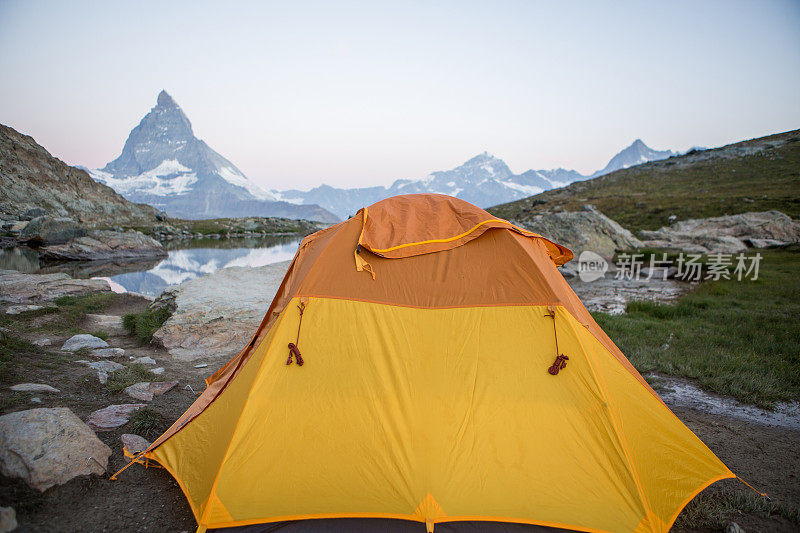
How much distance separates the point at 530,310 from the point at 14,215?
192 feet

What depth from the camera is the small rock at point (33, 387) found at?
5.11 metres

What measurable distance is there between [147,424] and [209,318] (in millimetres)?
4666

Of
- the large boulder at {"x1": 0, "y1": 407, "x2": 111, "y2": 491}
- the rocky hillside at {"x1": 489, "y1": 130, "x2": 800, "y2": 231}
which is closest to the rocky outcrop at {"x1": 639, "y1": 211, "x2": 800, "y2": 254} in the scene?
the rocky hillside at {"x1": 489, "y1": 130, "x2": 800, "y2": 231}

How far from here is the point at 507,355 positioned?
4098 mm

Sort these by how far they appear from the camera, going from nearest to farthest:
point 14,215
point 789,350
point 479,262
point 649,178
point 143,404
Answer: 1. point 479,262
2. point 143,404
3. point 789,350
4. point 14,215
5. point 649,178

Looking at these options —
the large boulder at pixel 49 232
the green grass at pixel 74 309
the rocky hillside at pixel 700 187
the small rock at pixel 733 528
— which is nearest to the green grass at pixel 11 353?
the green grass at pixel 74 309

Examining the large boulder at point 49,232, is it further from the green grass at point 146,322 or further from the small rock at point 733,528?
the small rock at point 733,528

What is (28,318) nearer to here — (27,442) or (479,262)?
(27,442)

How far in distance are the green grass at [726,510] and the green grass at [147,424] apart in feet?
19.6

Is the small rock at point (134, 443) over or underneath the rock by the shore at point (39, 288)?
underneath

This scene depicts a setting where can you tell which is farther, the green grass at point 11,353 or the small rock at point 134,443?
the green grass at point 11,353

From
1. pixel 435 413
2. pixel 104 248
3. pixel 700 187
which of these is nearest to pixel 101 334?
pixel 435 413

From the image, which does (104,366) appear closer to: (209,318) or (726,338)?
(209,318)

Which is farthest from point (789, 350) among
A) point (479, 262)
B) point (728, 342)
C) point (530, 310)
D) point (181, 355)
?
point (181, 355)
